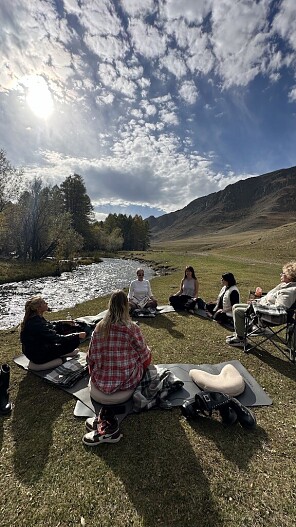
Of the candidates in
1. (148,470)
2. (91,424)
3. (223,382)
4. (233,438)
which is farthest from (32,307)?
(233,438)

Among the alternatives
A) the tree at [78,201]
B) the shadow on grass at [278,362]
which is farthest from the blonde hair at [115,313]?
the tree at [78,201]

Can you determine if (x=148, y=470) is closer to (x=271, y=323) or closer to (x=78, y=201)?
(x=271, y=323)

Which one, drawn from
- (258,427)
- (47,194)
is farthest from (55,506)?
(47,194)

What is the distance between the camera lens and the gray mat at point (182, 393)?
4828 mm

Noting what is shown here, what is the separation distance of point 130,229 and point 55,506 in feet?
320

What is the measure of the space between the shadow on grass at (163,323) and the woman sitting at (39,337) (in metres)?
4.15

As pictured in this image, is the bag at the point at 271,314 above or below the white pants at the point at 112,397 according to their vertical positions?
above

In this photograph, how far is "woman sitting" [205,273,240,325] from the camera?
920cm

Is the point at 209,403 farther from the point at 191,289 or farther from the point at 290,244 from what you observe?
the point at 290,244

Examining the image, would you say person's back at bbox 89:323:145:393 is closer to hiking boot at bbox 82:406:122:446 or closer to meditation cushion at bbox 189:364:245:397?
hiking boot at bbox 82:406:122:446

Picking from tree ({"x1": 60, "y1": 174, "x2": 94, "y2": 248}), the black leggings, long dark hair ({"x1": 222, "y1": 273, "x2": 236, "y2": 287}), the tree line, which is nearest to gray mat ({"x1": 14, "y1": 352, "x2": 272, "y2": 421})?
the black leggings

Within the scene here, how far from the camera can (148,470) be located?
3.62 m

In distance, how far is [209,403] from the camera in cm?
447

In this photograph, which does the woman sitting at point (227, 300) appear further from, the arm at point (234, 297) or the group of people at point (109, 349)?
the group of people at point (109, 349)
